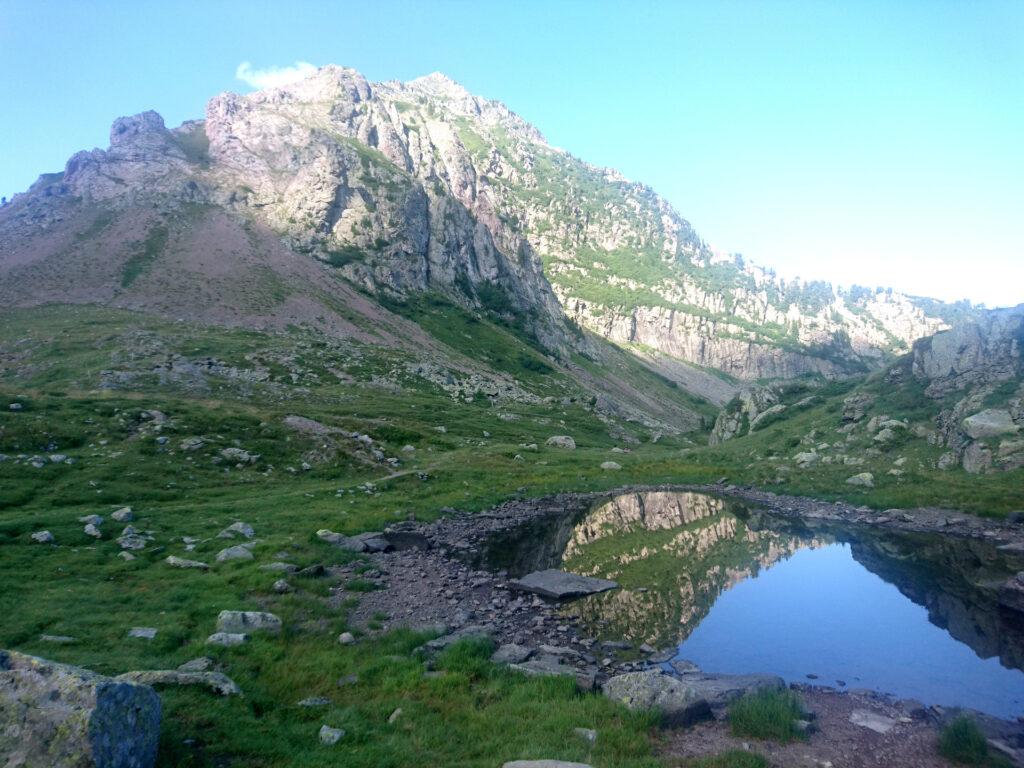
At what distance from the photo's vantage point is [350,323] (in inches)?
4599

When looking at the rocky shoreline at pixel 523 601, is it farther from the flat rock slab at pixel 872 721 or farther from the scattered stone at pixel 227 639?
the scattered stone at pixel 227 639

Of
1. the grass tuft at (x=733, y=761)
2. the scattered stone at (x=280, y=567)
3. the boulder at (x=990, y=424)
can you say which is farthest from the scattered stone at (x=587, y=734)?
the boulder at (x=990, y=424)

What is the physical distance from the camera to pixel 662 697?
12.2 metres

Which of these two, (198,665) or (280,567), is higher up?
(198,665)

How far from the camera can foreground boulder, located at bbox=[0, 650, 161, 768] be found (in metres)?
7.29

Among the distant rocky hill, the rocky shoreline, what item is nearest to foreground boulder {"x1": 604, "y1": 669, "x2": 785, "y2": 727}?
the rocky shoreline

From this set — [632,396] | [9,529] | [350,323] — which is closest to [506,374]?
[350,323]


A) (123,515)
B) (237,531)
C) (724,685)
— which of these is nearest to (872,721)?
(724,685)

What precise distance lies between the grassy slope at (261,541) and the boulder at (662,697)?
1.94 ft

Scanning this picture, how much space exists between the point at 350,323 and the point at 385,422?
60.4 metres

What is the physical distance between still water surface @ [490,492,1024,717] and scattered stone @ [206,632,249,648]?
34.8 feet

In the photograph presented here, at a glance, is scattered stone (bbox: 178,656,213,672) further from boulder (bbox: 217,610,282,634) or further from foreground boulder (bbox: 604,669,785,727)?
foreground boulder (bbox: 604,669,785,727)

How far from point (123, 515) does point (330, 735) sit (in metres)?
20.5

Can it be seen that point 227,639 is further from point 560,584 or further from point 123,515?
point 123,515
